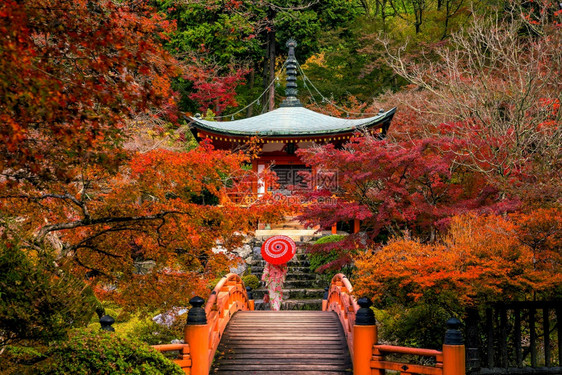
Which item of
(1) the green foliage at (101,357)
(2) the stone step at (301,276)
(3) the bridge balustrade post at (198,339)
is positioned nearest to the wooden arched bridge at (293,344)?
(3) the bridge balustrade post at (198,339)

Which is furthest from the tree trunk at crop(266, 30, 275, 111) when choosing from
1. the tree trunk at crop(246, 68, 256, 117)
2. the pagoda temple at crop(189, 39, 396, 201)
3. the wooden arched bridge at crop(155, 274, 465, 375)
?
the wooden arched bridge at crop(155, 274, 465, 375)

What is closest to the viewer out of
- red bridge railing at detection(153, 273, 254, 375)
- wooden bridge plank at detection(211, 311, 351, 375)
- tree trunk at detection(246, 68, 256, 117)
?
red bridge railing at detection(153, 273, 254, 375)

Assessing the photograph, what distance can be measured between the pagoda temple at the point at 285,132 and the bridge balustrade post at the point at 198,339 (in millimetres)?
10384

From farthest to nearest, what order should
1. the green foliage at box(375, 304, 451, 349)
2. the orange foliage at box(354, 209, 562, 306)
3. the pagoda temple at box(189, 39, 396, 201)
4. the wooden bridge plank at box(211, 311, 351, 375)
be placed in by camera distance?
the pagoda temple at box(189, 39, 396, 201) < the wooden bridge plank at box(211, 311, 351, 375) < the green foliage at box(375, 304, 451, 349) < the orange foliage at box(354, 209, 562, 306)

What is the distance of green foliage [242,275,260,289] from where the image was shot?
1527cm

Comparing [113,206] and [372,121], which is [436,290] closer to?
[113,206]

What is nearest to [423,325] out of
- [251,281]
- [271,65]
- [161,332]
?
[161,332]

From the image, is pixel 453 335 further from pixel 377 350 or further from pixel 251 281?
pixel 251 281

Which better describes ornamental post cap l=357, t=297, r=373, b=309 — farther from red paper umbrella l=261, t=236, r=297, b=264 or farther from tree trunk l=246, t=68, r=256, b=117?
tree trunk l=246, t=68, r=256, b=117

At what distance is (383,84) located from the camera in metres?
26.9

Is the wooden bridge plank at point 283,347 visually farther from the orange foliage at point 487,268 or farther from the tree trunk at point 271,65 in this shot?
the tree trunk at point 271,65

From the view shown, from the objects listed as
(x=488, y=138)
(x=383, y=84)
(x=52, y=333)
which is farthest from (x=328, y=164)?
(x=383, y=84)

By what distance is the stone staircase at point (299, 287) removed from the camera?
1409 centimetres

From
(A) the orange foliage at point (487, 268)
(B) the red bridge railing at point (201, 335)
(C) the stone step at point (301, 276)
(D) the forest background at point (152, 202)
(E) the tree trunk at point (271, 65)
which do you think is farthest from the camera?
(E) the tree trunk at point (271, 65)
